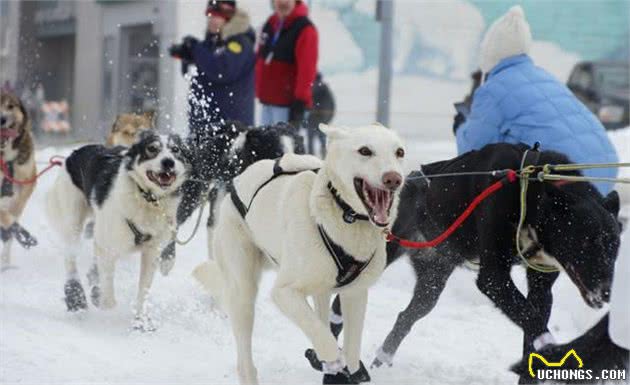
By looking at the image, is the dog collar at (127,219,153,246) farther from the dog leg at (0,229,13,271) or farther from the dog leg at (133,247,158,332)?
the dog leg at (0,229,13,271)

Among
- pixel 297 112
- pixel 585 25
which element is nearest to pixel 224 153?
pixel 297 112

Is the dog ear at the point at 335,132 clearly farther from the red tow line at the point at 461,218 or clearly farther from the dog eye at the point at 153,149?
the dog eye at the point at 153,149

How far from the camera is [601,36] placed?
15625mm

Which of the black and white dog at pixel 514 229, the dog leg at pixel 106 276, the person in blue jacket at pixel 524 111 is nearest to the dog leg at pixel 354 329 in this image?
the black and white dog at pixel 514 229

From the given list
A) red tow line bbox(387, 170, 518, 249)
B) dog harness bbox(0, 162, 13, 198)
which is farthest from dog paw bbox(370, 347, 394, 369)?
dog harness bbox(0, 162, 13, 198)

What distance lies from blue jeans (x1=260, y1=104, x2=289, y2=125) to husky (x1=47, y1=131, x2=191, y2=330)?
1.95 m

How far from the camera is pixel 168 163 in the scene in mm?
5516

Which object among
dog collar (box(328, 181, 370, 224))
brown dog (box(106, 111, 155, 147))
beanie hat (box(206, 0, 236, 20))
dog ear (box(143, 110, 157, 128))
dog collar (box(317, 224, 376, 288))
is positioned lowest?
dog collar (box(317, 224, 376, 288))

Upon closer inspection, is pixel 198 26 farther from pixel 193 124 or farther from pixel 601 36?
pixel 601 36

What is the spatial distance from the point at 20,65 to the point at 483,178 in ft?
48.2

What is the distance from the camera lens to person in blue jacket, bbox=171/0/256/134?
286 inches

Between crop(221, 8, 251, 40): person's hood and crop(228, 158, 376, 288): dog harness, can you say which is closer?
crop(228, 158, 376, 288): dog harness

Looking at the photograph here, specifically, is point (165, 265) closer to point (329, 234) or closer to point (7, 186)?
point (7, 186)

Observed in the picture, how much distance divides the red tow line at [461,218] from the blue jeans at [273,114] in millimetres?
3542
